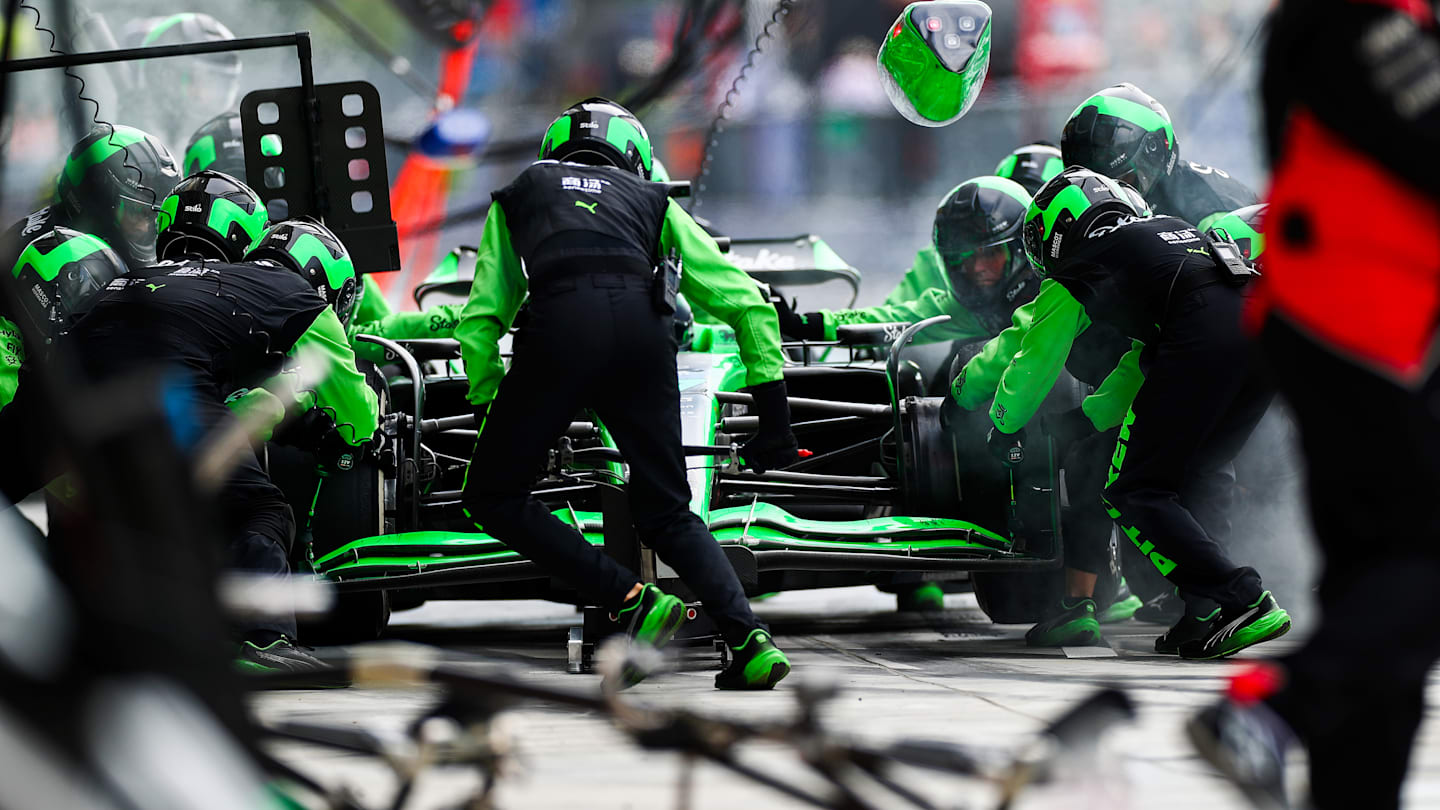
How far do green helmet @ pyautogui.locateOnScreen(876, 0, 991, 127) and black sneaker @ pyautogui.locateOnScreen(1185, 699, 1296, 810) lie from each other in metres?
4.94

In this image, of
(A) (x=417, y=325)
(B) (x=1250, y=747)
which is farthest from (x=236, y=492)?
(B) (x=1250, y=747)

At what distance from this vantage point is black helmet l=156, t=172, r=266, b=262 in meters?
5.23

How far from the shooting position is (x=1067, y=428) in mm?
5785

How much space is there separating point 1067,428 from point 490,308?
89.4 inches

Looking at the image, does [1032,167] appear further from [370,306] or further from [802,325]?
[370,306]

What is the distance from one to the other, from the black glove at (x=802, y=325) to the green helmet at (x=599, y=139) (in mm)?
2038

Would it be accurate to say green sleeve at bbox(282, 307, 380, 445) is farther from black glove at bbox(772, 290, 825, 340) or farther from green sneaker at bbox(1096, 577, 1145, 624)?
green sneaker at bbox(1096, 577, 1145, 624)

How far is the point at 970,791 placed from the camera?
121 inches

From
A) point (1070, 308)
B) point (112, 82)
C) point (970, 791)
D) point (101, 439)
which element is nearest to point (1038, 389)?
point (1070, 308)

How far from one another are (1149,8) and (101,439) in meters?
14.9

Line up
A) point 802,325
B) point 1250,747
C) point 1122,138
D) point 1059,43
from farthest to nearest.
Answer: point 1059,43, point 802,325, point 1122,138, point 1250,747

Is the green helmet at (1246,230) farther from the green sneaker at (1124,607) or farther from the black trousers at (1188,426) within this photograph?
the green sneaker at (1124,607)

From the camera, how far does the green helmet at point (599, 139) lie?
192 inches

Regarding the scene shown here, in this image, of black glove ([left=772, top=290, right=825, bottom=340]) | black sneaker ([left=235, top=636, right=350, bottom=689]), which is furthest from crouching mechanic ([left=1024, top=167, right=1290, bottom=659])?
black sneaker ([left=235, top=636, right=350, bottom=689])
